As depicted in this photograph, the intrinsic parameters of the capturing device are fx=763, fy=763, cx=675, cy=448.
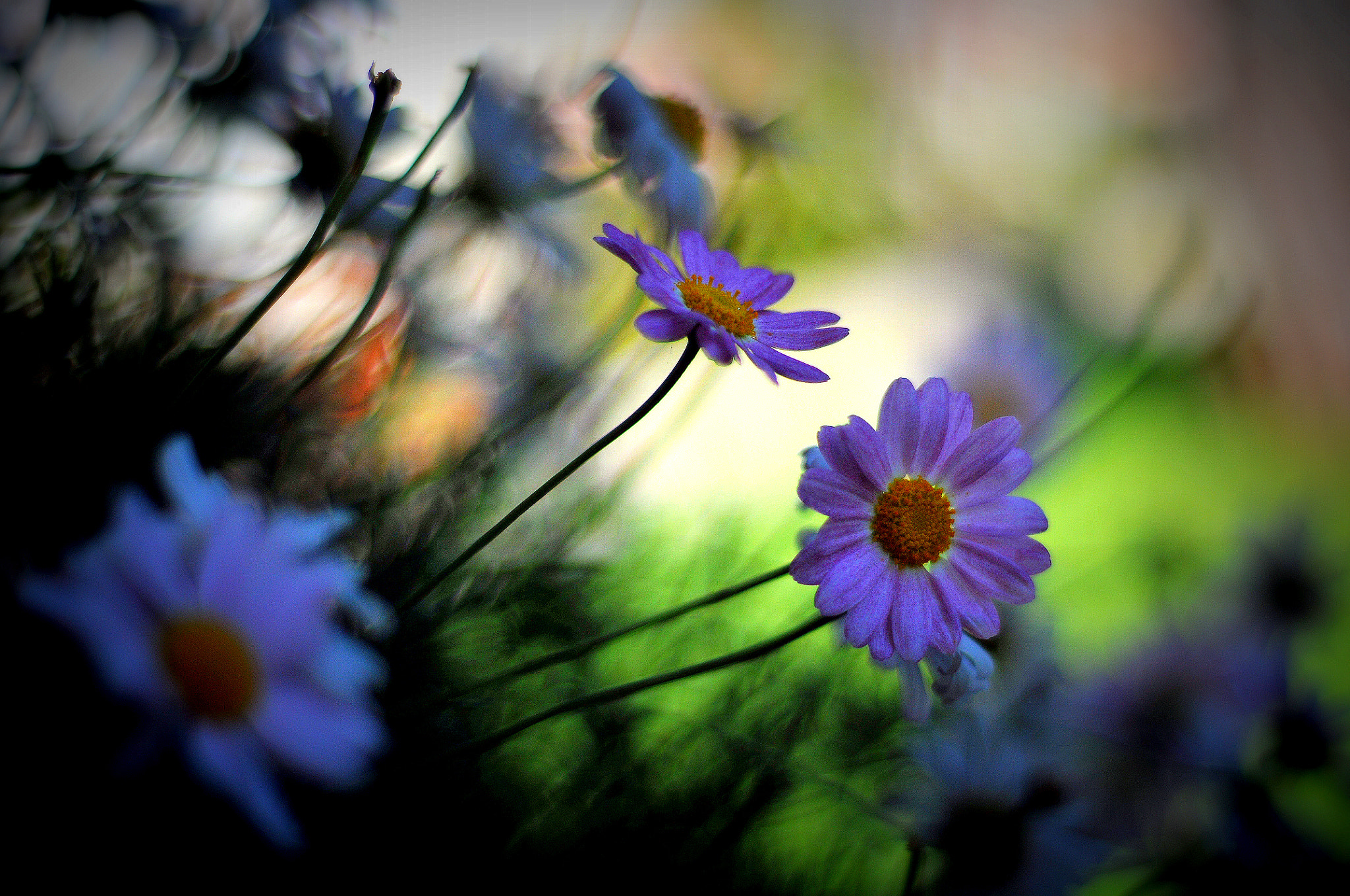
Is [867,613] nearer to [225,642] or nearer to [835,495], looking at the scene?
[835,495]

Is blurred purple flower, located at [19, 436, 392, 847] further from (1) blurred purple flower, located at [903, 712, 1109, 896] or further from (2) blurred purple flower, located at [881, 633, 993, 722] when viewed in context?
(1) blurred purple flower, located at [903, 712, 1109, 896]

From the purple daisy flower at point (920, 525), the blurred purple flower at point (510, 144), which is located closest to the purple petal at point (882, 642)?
the purple daisy flower at point (920, 525)

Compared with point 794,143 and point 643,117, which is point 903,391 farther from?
point 794,143

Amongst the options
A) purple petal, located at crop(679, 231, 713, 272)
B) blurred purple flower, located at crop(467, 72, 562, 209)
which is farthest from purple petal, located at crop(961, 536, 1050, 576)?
blurred purple flower, located at crop(467, 72, 562, 209)

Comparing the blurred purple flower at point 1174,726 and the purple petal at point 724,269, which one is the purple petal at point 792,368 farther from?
the blurred purple flower at point 1174,726

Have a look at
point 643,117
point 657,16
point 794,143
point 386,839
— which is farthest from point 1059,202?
point 386,839

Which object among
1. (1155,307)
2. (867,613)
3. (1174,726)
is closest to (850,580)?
(867,613)

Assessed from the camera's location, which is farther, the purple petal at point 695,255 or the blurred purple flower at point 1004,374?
the blurred purple flower at point 1004,374
